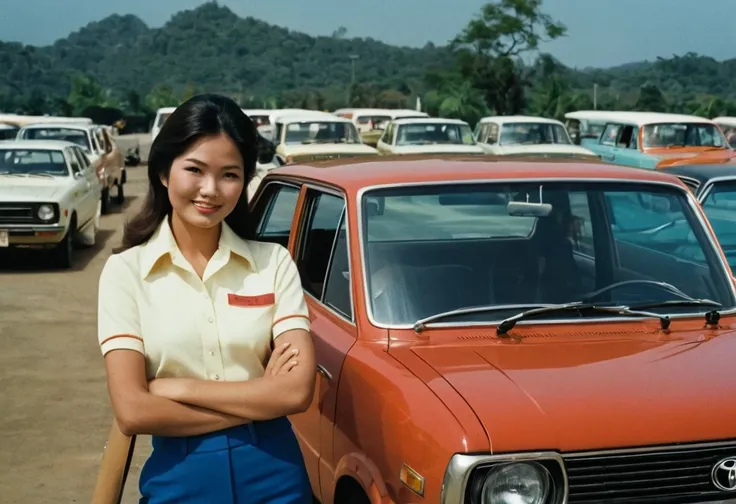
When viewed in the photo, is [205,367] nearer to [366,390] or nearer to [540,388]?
[366,390]

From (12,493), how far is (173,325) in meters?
3.12

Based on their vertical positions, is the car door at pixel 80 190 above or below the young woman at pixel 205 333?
below

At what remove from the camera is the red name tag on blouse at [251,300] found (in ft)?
8.73

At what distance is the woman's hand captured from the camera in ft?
8.68


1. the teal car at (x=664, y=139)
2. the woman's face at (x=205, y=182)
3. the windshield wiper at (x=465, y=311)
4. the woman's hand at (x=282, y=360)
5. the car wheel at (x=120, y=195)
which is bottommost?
the car wheel at (x=120, y=195)

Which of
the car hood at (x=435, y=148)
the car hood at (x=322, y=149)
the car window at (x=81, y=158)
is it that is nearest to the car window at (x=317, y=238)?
the car window at (x=81, y=158)

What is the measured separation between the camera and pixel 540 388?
2.95 m

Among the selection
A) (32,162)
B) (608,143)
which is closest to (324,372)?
(32,162)

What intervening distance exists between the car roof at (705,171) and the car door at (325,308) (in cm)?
444

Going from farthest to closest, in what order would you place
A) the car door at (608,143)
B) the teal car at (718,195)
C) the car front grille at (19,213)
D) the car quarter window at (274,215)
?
the car door at (608,143) → the car front grille at (19,213) → the teal car at (718,195) → the car quarter window at (274,215)

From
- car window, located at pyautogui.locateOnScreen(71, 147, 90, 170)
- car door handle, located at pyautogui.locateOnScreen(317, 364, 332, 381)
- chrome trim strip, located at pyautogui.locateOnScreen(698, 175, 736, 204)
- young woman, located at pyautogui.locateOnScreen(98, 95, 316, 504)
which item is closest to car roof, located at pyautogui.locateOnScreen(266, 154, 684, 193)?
car door handle, located at pyautogui.locateOnScreen(317, 364, 332, 381)

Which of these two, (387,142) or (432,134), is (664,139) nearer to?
(432,134)

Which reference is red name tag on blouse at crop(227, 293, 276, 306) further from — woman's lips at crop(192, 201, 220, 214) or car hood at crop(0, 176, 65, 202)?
car hood at crop(0, 176, 65, 202)

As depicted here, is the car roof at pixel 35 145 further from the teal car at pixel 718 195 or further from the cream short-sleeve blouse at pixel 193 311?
the cream short-sleeve blouse at pixel 193 311
